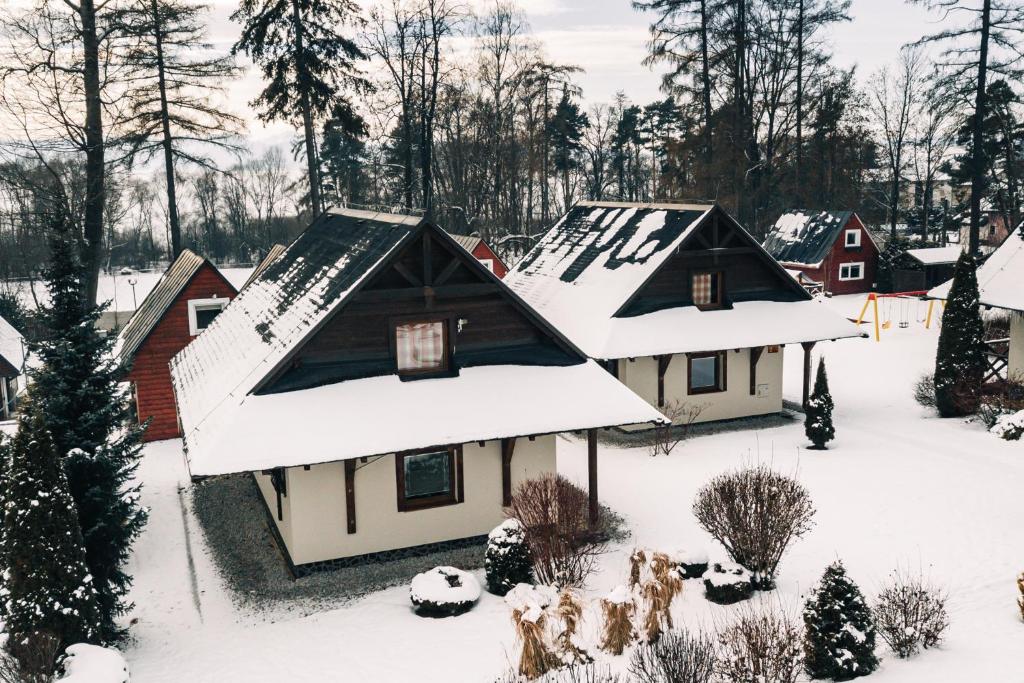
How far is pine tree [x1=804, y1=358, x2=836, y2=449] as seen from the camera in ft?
68.9

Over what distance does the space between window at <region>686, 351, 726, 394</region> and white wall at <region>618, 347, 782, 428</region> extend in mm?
139

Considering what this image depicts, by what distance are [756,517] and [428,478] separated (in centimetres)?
596

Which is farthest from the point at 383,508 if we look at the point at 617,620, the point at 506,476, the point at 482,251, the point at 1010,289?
the point at 482,251

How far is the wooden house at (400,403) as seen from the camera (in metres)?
14.5

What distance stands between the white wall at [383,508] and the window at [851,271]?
111ft

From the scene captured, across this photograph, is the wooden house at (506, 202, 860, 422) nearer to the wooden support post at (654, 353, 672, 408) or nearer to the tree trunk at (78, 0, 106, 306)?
the wooden support post at (654, 353, 672, 408)

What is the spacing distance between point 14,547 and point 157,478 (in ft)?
33.0

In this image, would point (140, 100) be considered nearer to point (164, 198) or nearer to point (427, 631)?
point (427, 631)

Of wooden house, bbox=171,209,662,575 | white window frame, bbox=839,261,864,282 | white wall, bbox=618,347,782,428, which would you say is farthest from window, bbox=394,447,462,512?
white window frame, bbox=839,261,864,282

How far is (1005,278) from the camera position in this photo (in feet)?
84.7

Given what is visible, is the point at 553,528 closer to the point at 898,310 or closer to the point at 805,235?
the point at 898,310

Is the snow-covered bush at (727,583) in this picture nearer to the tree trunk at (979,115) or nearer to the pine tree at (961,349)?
the pine tree at (961,349)

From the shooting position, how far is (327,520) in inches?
595

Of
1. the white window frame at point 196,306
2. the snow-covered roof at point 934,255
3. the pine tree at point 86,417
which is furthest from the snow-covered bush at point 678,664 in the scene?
the snow-covered roof at point 934,255
